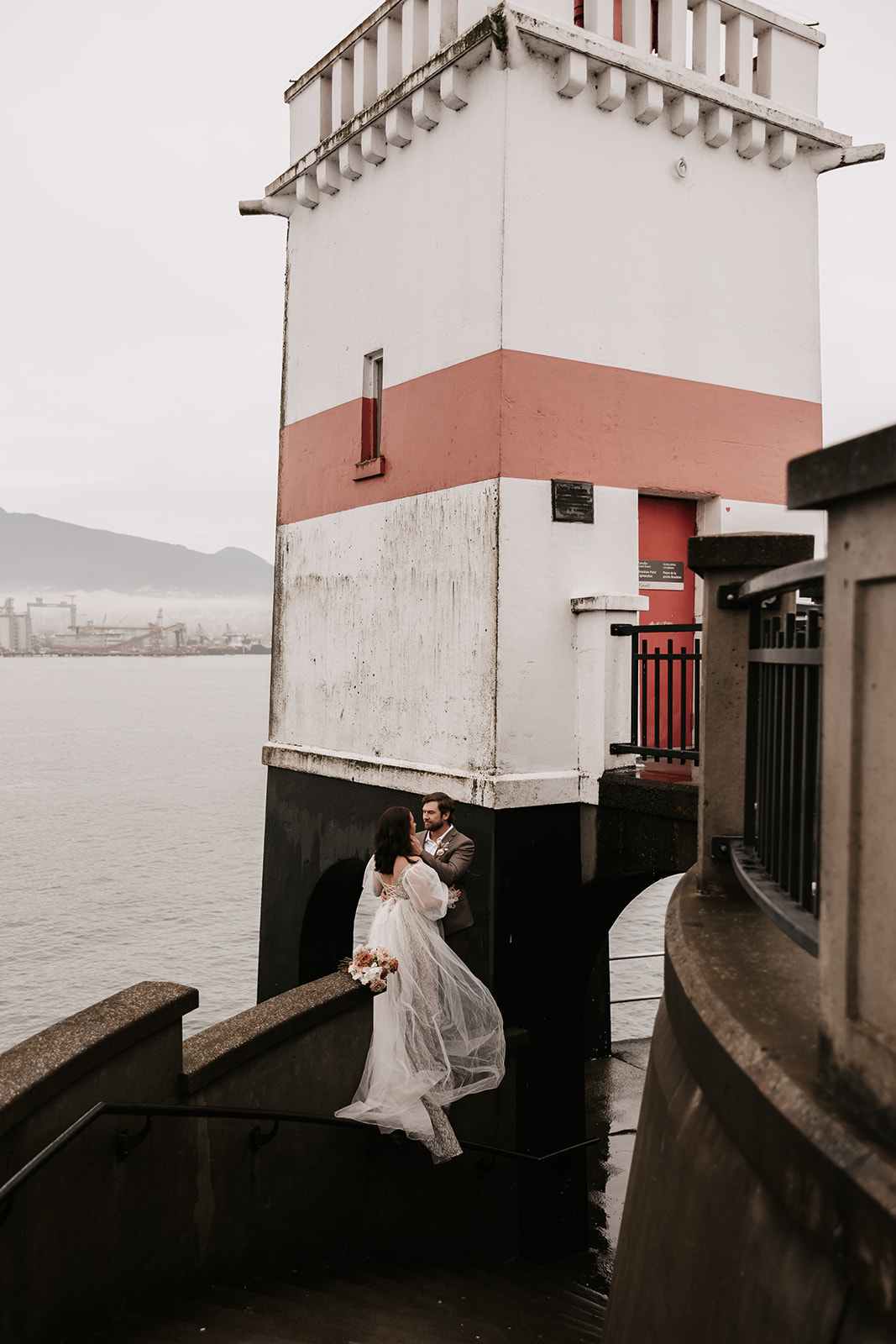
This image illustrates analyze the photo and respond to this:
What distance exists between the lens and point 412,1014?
7363 millimetres

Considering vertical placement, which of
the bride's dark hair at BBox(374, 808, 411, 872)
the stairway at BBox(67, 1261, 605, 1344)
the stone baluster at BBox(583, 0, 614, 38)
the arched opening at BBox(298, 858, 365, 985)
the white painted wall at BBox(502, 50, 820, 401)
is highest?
the stone baluster at BBox(583, 0, 614, 38)

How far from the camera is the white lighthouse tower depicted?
9.36 metres

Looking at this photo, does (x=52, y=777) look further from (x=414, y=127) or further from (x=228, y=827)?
(x=414, y=127)

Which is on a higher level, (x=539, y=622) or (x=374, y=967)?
(x=539, y=622)

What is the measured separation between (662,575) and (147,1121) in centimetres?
715

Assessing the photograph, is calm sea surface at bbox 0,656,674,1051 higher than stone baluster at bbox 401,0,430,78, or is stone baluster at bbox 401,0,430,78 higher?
stone baluster at bbox 401,0,430,78

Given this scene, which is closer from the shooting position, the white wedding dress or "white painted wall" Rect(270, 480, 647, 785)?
the white wedding dress

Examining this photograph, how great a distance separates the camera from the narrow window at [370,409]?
36.6 feet

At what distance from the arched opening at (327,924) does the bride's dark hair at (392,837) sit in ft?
14.9

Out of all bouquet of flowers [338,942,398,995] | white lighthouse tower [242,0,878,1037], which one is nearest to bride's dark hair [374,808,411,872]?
bouquet of flowers [338,942,398,995]

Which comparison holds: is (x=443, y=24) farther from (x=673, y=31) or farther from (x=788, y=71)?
(x=788, y=71)

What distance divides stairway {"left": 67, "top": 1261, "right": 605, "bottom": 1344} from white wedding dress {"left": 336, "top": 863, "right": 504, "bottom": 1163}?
0.87 m

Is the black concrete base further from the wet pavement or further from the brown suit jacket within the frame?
the brown suit jacket

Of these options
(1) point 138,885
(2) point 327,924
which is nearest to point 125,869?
(1) point 138,885
